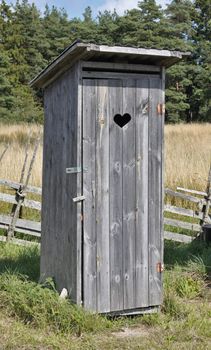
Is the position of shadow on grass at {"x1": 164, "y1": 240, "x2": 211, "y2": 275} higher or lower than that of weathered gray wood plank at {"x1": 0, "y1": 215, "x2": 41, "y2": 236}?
lower

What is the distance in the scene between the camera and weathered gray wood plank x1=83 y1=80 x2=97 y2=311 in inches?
174

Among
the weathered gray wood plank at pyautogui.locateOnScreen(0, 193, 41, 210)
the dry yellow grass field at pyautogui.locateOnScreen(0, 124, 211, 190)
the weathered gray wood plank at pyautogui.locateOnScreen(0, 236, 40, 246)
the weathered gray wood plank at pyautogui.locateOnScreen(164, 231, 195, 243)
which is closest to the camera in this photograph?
the weathered gray wood plank at pyautogui.locateOnScreen(0, 236, 40, 246)

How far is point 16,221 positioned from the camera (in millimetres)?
8070

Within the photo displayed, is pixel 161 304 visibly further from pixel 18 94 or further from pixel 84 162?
pixel 18 94

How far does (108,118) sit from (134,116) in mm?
275

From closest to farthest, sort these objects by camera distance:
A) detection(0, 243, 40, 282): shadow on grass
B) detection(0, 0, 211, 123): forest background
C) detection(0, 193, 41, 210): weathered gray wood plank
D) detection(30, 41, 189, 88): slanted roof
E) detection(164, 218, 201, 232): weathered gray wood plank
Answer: detection(30, 41, 189, 88): slanted roof
detection(0, 243, 40, 282): shadow on grass
detection(0, 193, 41, 210): weathered gray wood plank
detection(164, 218, 201, 232): weathered gray wood plank
detection(0, 0, 211, 123): forest background

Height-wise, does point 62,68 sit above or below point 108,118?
above

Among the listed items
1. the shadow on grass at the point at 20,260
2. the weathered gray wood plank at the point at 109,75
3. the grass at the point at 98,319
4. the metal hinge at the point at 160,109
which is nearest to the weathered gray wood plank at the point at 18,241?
the shadow on grass at the point at 20,260

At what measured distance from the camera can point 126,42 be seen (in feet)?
109

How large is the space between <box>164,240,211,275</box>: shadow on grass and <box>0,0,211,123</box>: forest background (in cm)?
2022

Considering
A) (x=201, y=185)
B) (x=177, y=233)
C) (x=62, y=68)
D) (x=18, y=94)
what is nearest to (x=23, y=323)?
(x=62, y=68)

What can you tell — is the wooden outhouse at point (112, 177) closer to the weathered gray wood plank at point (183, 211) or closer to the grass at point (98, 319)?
the grass at point (98, 319)

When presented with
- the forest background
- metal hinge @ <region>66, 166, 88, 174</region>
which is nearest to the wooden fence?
metal hinge @ <region>66, 166, 88, 174</region>

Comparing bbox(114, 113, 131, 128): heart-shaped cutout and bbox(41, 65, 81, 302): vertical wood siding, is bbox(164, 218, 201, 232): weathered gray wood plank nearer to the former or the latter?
bbox(41, 65, 81, 302): vertical wood siding
